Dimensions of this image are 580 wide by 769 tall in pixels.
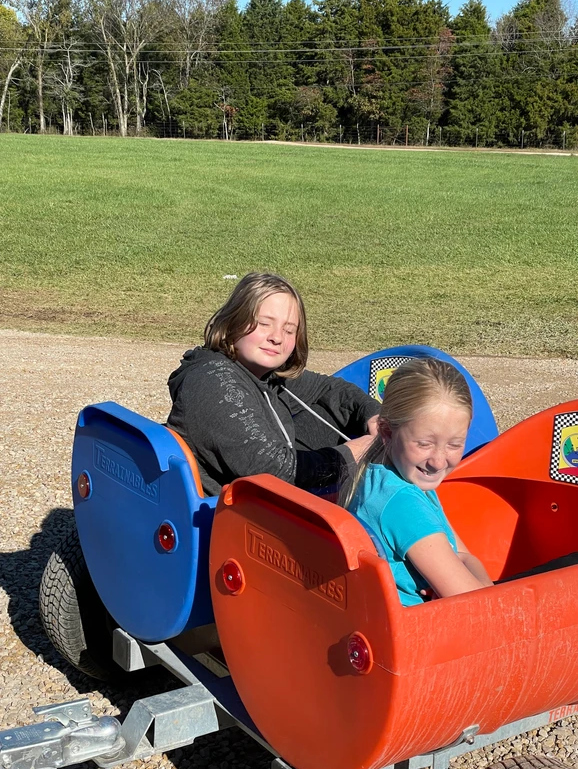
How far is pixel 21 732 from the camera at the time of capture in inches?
78.0

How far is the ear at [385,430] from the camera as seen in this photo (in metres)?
2.00

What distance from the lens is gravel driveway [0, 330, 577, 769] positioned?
2.57 m

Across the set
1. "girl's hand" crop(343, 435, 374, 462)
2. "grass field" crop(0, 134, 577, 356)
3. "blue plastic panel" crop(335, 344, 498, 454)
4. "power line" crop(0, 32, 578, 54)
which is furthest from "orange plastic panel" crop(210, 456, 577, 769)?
"power line" crop(0, 32, 578, 54)

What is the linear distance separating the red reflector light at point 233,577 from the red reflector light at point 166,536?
209 millimetres

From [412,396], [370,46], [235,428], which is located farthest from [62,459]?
[370,46]

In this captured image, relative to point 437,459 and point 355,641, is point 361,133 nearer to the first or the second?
point 437,459

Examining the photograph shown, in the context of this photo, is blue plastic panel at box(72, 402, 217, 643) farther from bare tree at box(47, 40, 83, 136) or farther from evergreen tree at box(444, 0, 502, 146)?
bare tree at box(47, 40, 83, 136)

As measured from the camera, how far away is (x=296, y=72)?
57.9 meters

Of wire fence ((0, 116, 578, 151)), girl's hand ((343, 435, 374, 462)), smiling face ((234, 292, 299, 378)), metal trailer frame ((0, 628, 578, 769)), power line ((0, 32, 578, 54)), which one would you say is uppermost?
power line ((0, 32, 578, 54))

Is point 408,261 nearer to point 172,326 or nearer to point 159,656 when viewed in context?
point 172,326

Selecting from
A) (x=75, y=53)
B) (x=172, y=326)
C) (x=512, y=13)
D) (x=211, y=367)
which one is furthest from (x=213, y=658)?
(x=512, y=13)

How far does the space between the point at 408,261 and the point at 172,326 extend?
18.9 ft

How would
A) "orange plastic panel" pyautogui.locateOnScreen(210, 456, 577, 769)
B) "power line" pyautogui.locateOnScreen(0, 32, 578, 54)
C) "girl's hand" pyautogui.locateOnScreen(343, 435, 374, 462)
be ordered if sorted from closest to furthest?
"orange plastic panel" pyautogui.locateOnScreen(210, 456, 577, 769)
"girl's hand" pyautogui.locateOnScreen(343, 435, 374, 462)
"power line" pyautogui.locateOnScreen(0, 32, 578, 54)

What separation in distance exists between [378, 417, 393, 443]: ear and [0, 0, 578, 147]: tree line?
1968 inches
